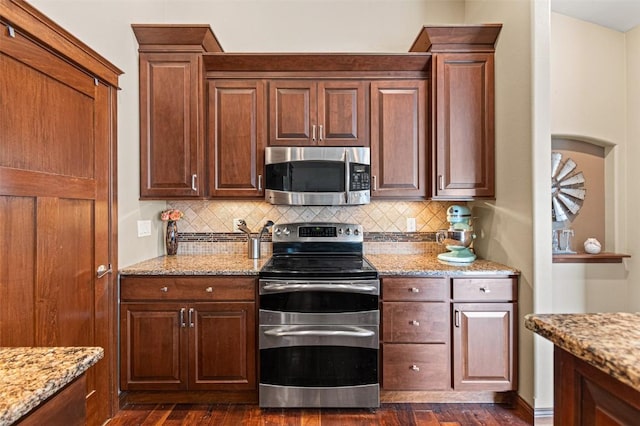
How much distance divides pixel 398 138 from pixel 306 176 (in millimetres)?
772

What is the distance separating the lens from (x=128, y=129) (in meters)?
2.46

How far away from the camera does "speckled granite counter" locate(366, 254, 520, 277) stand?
7.66 ft

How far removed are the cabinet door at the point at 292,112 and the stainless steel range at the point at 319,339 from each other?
1.05 metres

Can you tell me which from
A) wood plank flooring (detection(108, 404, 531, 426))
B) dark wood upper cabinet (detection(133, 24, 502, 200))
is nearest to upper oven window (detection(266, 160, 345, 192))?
dark wood upper cabinet (detection(133, 24, 502, 200))

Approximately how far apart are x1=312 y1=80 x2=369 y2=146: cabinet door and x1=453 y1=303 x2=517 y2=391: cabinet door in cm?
143

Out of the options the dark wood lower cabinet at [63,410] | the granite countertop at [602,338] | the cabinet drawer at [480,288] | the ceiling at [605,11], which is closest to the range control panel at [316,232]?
the cabinet drawer at [480,288]

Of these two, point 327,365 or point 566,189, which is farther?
point 566,189

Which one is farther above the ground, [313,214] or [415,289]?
[313,214]

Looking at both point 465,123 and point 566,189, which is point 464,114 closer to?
point 465,123

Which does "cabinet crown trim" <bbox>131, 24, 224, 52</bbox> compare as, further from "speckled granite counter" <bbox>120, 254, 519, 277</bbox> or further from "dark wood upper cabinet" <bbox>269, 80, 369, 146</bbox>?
"speckled granite counter" <bbox>120, 254, 519, 277</bbox>

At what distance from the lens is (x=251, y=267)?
2.45 m

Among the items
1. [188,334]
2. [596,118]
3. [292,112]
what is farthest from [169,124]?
[596,118]

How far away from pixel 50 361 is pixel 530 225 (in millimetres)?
2448

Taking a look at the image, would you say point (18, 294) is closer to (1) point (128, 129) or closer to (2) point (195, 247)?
(1) point (128, 129)
